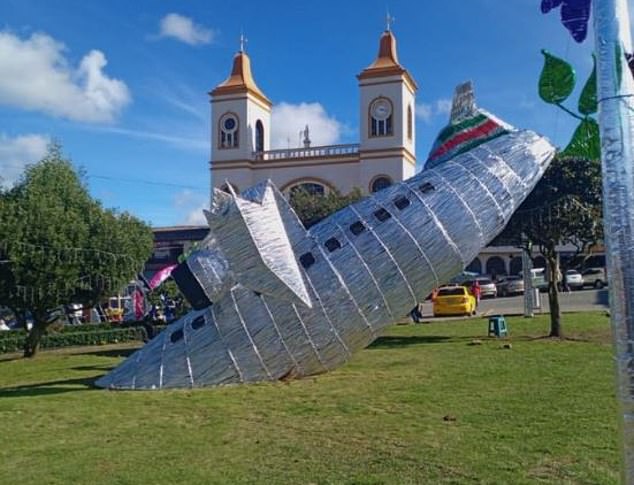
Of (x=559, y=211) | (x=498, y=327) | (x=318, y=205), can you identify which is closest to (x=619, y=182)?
(x=559, y=211)

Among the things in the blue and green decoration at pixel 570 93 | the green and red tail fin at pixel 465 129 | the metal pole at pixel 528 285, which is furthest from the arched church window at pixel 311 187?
the blue and green decoration at pixel 570 93

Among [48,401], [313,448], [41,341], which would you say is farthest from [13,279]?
[313,448]

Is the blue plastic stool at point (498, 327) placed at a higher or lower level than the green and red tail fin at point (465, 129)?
lower

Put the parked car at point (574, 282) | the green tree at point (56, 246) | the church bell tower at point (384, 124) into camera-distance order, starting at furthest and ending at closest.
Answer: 1. the church bell tower at point (384, 124)
2. the parked car at point (574, 282)
3. the green tree at point (56, 246)

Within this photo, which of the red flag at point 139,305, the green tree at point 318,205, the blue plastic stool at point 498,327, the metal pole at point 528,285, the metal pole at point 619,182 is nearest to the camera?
the metal pole at point 619,182

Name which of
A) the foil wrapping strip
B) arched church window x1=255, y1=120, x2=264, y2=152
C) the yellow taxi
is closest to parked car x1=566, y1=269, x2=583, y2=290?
the yellow taxi

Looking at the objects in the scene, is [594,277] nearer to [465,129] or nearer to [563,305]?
[563,305]

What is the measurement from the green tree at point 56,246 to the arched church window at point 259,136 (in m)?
36.9

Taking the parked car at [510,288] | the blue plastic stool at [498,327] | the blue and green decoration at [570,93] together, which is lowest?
the blue plastic stool at [498,327]

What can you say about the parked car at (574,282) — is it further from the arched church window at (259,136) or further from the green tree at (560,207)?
the arched church window at (259,136)

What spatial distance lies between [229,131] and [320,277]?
155 feet

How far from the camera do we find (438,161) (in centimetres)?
1570

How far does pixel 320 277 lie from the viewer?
42.1 feet

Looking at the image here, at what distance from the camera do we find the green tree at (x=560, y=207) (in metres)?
18.7
